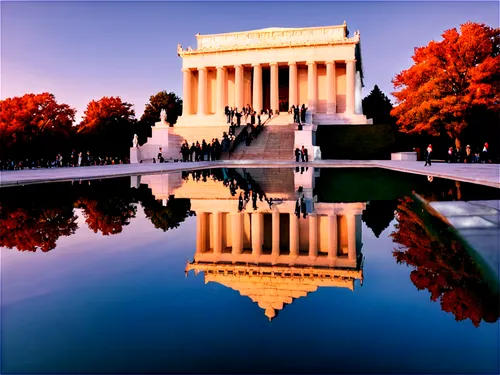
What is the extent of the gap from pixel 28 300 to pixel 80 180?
54.3 feet

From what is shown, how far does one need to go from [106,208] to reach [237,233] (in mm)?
4587

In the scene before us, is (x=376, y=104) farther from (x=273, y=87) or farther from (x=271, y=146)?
(x=271, y=146)

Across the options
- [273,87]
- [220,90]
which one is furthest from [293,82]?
[220,90]

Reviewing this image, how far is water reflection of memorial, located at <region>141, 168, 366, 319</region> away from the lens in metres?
4.86

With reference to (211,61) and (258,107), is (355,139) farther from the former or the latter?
(211,61)

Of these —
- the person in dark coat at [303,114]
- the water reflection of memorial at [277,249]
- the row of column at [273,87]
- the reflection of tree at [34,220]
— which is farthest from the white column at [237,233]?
the row of column at [273,87]

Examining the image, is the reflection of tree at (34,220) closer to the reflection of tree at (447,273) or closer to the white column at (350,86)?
the reflection of tree at (447,273)

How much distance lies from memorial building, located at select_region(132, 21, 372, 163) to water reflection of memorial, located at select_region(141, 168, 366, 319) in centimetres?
5277

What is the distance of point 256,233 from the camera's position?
303 inches

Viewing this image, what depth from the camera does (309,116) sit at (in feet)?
178

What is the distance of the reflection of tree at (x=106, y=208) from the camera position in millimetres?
8586

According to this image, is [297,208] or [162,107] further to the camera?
[162,107]

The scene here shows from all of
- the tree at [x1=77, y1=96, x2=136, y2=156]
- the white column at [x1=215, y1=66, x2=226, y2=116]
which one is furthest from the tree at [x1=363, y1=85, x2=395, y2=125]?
the tree at [x1=77, y1=96, x2=136, y2=156]

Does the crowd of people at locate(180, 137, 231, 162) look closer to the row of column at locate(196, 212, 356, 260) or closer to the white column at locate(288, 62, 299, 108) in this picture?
the white column at locate(288, 62, 299, 108)
